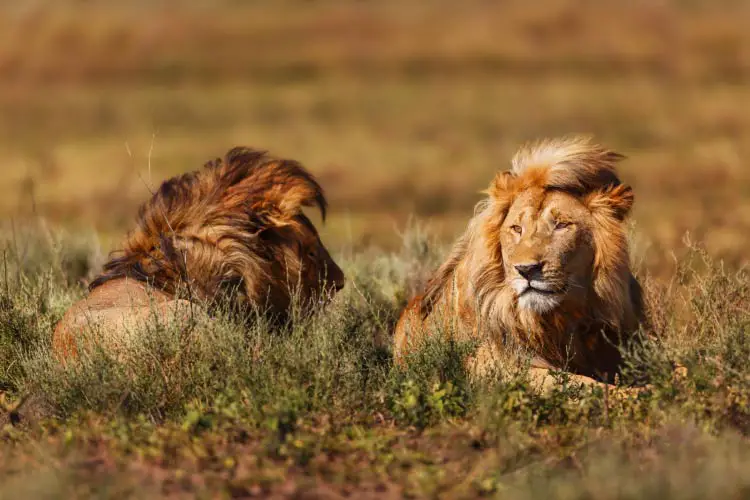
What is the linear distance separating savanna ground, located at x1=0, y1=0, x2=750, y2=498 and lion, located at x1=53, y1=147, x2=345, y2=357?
0.35m

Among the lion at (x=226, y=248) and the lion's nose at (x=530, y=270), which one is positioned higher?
the lion's nose at (x=530, y=270)

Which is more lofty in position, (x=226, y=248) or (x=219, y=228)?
(x=219, y=228)

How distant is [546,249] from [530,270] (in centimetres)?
16

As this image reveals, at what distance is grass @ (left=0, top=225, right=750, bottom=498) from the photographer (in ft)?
18.9

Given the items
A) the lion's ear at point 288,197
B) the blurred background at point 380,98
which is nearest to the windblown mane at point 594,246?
the lion's ear at point 288,197

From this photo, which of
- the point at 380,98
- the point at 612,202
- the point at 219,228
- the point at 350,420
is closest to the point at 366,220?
the point at 219,228

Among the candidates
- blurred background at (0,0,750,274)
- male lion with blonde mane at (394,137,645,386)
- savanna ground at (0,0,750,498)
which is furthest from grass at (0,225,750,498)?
blurred background at (0,0,750,274)

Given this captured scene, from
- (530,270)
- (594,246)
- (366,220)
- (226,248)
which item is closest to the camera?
(530,270)

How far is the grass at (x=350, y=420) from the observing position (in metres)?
5.75

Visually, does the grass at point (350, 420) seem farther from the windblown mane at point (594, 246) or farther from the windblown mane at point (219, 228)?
the windblown mane at point (219, 228)

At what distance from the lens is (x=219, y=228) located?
8.14 metres

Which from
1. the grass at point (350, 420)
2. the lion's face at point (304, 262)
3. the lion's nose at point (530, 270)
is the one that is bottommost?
the grass at point (350, 420)

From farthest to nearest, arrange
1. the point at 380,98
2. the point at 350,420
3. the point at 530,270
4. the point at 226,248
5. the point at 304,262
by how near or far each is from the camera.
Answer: the point at 380,98 < the point at 304,262 < the point at 226,248 < the point at 530,270 < the point at 350,420

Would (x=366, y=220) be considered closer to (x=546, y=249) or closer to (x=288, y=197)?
(x=288, y=197)
